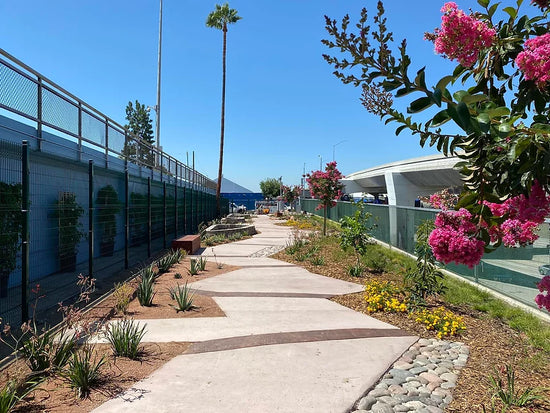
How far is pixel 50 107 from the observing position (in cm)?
721

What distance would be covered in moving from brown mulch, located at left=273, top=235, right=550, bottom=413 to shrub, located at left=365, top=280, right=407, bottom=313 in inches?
4.1

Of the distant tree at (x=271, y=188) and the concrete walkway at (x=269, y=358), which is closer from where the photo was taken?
the concrete walkway at (x=269, y=358)

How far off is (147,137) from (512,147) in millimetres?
59171

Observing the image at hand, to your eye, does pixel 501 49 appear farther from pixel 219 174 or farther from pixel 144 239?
pixel 219 174

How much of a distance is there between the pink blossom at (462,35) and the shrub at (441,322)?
12.8 ft

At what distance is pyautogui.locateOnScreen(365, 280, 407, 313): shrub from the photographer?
A: 19.8ft

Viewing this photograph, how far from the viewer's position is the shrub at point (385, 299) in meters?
6.04

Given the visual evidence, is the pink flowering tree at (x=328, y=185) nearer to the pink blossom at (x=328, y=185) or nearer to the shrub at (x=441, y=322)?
the pink blossom at (x=328, y=185)

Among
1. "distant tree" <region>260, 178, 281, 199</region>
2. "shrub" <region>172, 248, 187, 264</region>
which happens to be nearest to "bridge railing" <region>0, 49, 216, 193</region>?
"shrub" <region>172, 248, 187, 264</region>

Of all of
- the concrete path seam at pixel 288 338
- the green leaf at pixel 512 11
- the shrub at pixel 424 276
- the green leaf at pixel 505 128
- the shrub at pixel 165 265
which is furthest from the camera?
the shrub at pixel 165 265

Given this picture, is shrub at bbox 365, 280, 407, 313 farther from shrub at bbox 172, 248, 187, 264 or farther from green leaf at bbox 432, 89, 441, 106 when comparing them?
shrub at bbox 172, 248, 187, 264

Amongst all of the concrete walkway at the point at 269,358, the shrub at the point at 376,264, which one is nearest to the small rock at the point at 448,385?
the concrete walkway at the point at 269,358

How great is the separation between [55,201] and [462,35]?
23.6 feet

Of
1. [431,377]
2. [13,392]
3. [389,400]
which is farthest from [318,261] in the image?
[13,392]
